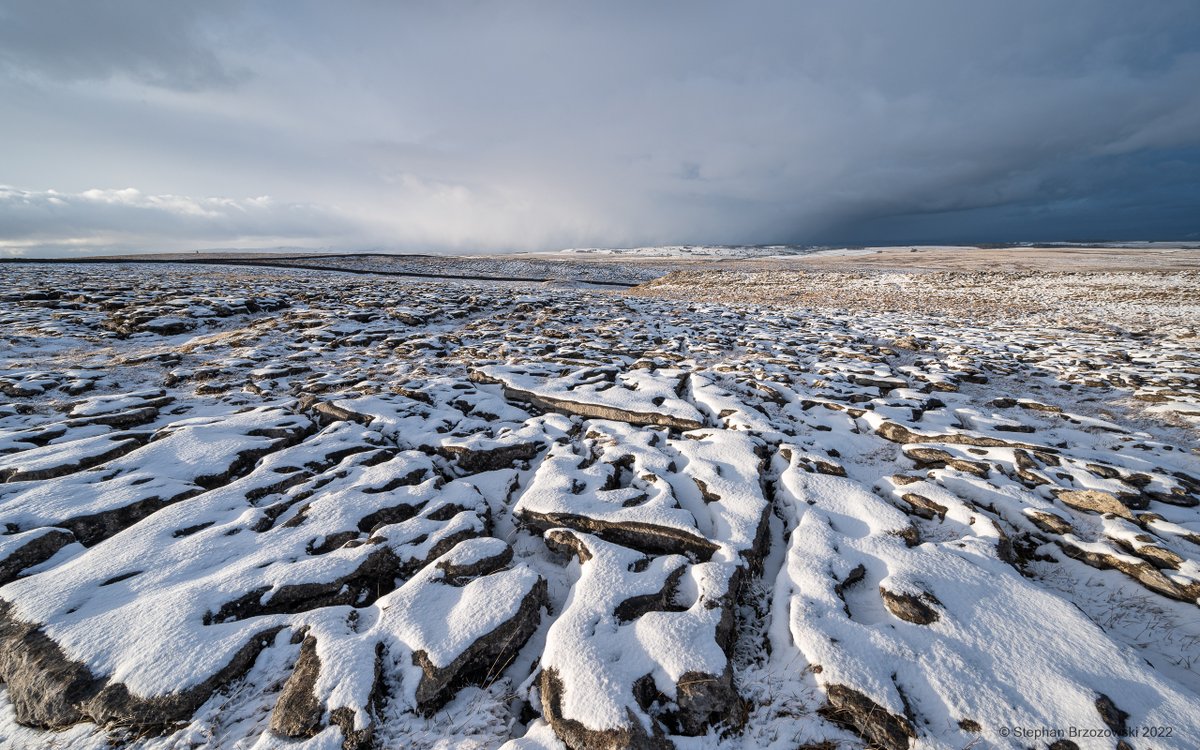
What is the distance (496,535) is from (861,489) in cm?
499

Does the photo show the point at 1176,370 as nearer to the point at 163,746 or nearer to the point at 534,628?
the point at 534,628

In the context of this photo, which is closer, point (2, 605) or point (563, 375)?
point (2, 605)

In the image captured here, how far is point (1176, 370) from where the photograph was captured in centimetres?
1070

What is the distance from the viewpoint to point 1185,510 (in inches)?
211

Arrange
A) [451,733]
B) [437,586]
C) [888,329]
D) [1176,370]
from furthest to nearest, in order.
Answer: [888,329] → [1176,370] → [437,586] → [451,733]

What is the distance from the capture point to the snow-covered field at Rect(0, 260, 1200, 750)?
127 inches

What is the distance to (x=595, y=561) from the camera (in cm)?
465

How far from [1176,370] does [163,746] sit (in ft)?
63.3

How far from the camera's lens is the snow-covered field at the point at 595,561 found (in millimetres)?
3223

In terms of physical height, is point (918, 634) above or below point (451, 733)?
above

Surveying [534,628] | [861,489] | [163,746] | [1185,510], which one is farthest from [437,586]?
[1185,510]

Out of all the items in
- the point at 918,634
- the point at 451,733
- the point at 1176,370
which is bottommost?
the point at 451,733

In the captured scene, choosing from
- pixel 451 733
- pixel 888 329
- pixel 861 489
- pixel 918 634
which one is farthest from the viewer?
A: pixel 888 329

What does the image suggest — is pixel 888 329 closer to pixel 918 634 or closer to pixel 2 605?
pixel 918 634
